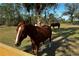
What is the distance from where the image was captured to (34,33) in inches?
115

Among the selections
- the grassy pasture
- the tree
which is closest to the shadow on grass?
the grassy pasture

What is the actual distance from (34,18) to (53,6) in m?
0.17

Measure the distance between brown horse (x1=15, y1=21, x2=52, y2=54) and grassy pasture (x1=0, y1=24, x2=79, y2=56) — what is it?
3 centimetres

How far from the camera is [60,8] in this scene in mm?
2883

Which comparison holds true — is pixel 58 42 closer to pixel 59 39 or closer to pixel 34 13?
pixel 59 39

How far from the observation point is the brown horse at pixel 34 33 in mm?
2869

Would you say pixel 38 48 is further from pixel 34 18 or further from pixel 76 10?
pixel 76 10

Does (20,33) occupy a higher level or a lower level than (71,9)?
lower

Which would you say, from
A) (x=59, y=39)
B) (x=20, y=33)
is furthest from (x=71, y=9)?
(x=20, y=33)

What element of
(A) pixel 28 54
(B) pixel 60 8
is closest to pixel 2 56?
(A) pixel 28 54

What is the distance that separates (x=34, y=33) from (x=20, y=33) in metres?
0.12

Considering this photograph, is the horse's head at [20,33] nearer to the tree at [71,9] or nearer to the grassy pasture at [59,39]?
the grassy pasture at [59,39]

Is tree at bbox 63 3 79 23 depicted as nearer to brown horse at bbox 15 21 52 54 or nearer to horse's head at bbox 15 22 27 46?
brown horse at bbox 15 21 52 54

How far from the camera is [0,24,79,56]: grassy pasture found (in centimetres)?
287
